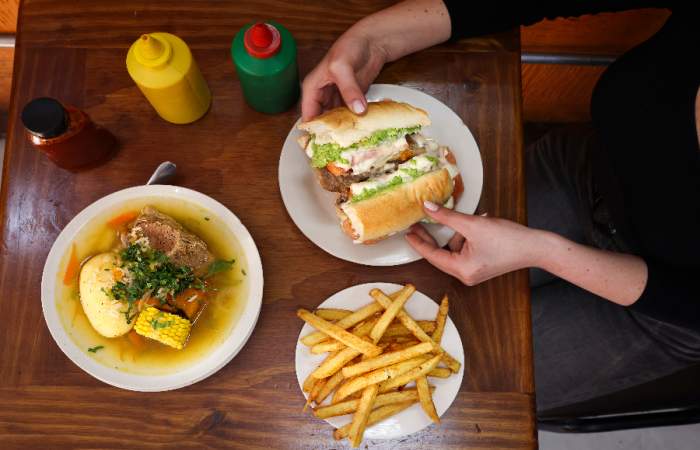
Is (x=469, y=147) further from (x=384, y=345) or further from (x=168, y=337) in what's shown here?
(x=168, y=337)

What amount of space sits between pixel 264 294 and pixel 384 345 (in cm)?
41

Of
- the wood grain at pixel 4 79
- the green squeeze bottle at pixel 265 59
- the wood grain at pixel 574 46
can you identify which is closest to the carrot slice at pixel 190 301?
the green squeeze bottle at pixel 265 59

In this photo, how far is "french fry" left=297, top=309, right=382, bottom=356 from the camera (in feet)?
5.13

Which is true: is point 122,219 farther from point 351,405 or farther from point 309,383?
point 351,405

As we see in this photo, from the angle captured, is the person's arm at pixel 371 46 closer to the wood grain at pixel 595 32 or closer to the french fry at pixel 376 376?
the french fry at pixel 376 376

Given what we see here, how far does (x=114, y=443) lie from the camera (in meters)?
1.62

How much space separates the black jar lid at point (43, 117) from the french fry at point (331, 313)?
90cm

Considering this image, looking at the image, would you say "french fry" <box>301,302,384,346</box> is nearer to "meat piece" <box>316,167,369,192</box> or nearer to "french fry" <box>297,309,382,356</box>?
"french fry" <box>297,309,382,356</box>

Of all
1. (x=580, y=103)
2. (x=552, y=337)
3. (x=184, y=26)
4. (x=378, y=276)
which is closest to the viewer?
(x=378, y=276)

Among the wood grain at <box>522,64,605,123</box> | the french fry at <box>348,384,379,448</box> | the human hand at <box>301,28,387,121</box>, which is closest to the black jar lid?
the human hand at <box>301,28,387,121</box>

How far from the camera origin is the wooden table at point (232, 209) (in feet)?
5.37

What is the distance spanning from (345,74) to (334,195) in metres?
0.39

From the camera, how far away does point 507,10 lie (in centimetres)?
184

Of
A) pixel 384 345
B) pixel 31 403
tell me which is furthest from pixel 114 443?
→ pixel 384 345
